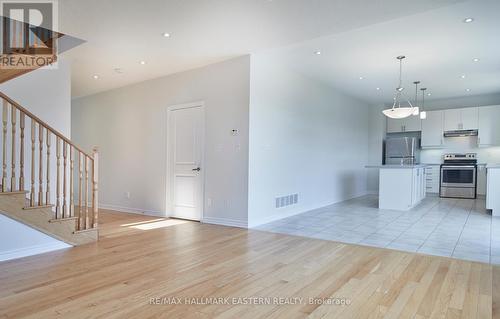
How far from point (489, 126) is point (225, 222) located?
7645 millimetres

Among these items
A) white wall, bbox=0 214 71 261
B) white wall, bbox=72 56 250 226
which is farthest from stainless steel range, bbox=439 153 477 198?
white wall, bbox=0 214 71 261

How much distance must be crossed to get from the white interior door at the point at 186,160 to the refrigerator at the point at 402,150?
257 inches

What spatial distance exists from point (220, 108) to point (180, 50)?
1.10 meters

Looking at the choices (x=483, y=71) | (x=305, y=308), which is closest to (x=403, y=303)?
(x=305, y=308)

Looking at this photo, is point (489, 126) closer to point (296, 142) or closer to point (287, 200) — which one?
point (296, 142)

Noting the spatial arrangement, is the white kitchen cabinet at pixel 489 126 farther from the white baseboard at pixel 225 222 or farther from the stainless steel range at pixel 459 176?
the white baseboard at pixel 225 222

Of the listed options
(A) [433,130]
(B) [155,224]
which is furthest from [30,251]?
(A) [433,130]

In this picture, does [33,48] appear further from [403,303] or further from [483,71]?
[483,71]

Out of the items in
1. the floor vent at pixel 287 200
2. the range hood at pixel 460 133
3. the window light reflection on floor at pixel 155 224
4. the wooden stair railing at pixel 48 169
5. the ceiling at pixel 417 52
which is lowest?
the window light reflection on floor at pixel 155 224

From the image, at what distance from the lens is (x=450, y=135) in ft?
28.0

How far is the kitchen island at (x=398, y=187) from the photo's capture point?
623 cm

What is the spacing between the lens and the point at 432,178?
8.84 meters

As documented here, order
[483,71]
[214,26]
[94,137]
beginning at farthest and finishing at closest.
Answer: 1. [94,137]
2. [483,71]
3. [214,26]

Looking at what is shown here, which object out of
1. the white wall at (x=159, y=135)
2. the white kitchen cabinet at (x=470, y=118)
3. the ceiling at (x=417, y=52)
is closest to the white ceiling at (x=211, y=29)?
the ceiling at (x=417, y=52)
